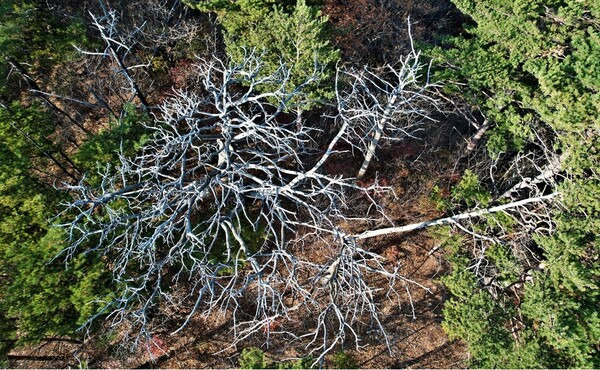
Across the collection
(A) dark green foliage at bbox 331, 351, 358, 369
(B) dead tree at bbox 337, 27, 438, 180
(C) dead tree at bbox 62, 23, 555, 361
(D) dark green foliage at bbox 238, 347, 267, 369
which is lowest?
(A) dark green foliage at bbox 331, 351, 358, 369

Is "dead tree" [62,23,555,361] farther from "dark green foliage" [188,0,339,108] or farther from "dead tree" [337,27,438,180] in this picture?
"dark green foliage" [188,0,339,108]

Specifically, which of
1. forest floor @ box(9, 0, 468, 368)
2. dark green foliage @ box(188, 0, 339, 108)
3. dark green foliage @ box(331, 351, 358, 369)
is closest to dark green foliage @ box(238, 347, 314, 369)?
dark green foliage @ box(331, 351, 358, 369)

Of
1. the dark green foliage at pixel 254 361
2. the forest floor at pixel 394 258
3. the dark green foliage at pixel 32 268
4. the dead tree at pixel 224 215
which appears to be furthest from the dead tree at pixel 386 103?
the dark green foliage at pixel 32 268

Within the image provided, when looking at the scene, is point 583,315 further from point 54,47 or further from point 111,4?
point 111,4

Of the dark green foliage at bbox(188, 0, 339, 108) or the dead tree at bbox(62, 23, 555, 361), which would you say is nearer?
the dead tree at bbox(62, 23, 555, 361)

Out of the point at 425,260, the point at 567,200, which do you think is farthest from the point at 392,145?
the point at 567,200

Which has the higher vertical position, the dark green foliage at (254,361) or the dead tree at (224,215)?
the dead tree at (224,215)

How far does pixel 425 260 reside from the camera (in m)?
14.4

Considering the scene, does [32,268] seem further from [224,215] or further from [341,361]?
[341,361]

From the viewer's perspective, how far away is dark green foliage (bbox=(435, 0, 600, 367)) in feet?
24.7

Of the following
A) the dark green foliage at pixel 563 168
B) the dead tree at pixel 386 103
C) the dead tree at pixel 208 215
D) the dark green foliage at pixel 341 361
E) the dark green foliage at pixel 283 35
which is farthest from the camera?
the dark green foliage at pixel 341 361

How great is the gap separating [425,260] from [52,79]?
1594 cm

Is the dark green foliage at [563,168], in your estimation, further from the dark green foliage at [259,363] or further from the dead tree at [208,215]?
the dark green foliage at [259,363]

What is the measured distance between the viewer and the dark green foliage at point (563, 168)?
7.52 m
